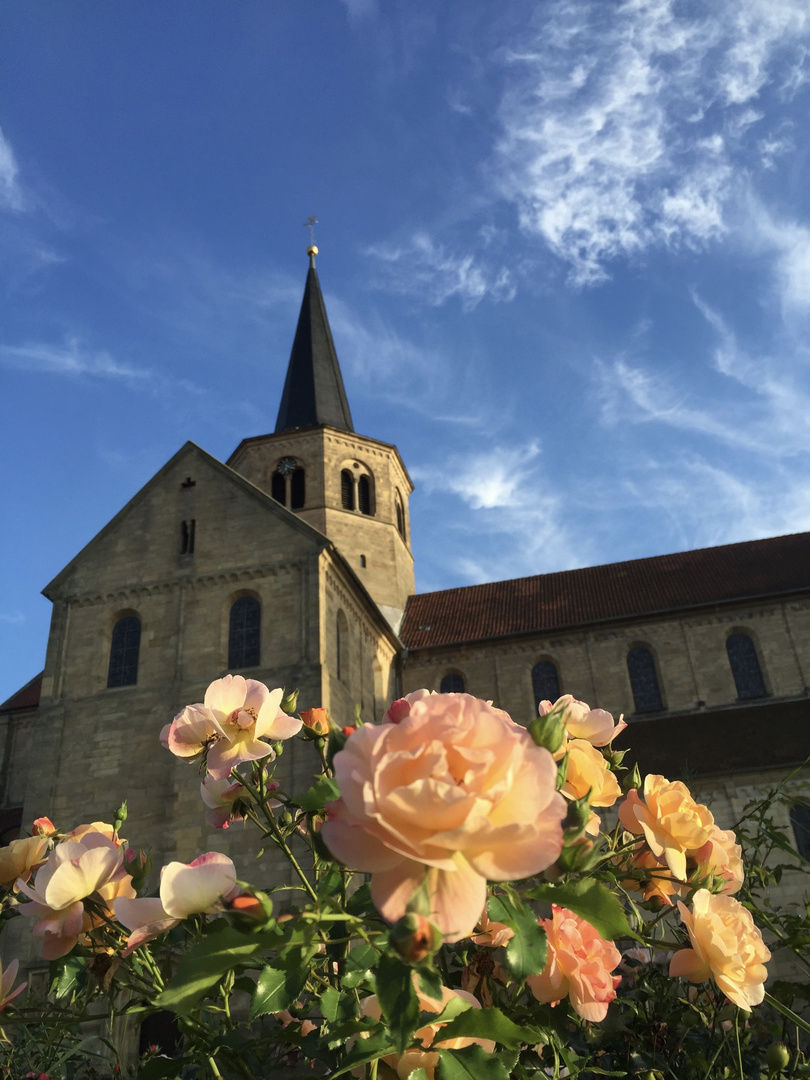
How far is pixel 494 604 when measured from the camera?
27031 millimetres

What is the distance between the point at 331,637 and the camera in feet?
61.1

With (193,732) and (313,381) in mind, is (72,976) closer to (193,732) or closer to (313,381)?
(193,732)

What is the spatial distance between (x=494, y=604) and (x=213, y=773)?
25.4 meters

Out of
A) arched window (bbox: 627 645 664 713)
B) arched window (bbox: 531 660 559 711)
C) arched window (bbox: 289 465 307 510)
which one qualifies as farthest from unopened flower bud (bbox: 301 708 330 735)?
arched window (bbox: 289 465 307 510)

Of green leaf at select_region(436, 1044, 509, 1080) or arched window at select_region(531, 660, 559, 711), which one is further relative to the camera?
arched window at select_region(531, 660, 559, 711)

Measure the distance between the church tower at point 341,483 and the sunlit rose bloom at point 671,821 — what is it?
78.2ft

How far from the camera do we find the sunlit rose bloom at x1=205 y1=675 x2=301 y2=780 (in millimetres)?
1871

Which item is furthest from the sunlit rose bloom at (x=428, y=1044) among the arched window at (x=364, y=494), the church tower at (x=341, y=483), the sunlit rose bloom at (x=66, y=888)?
the arched window at (x=364, y=494)

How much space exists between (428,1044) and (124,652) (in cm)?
1856

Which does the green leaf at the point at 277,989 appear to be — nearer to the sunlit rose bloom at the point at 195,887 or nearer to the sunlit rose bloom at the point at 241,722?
the sunlit rose bloom at the point at 195,887

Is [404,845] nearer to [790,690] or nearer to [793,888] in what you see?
[793,888]

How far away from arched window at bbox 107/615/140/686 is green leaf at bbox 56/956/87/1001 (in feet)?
57.5

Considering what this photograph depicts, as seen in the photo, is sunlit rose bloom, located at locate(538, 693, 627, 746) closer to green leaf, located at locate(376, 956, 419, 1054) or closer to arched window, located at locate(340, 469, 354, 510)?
green leaf, located at locate(376, 956, 419, 1054)

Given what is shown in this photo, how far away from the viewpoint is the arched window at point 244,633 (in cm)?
1811
